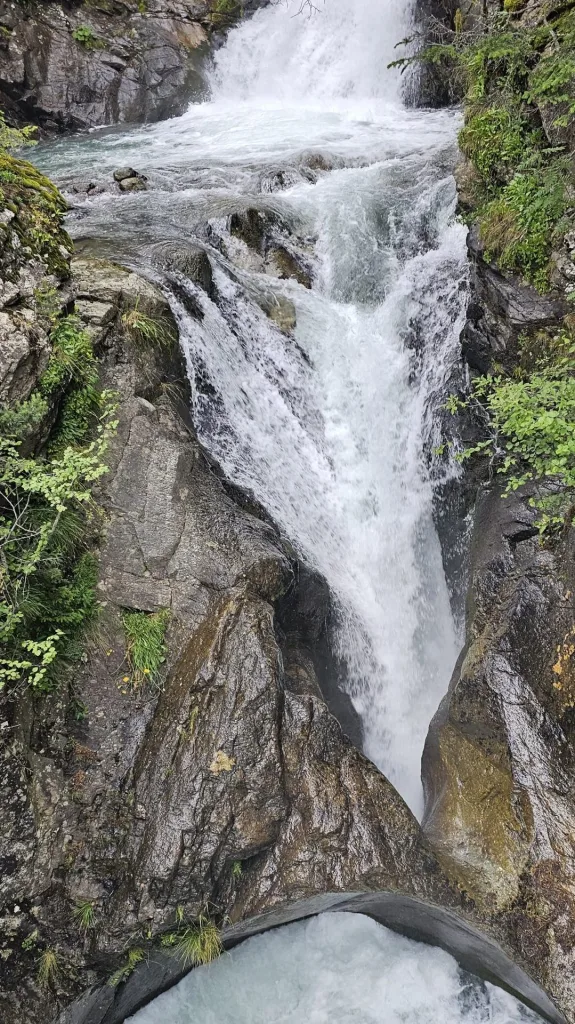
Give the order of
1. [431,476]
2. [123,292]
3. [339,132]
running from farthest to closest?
[339,132] → [431,476] → [123,292]

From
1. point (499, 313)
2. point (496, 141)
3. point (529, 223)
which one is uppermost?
point (496, 141)

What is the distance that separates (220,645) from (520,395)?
357 centimetres

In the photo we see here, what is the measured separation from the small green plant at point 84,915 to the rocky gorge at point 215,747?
0.02 m

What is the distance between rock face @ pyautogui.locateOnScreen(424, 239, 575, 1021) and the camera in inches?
177

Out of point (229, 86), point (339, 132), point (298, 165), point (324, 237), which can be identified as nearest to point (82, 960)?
point (324, 237)

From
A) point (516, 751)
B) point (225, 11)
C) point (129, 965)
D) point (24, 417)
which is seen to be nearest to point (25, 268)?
point (24, 417)

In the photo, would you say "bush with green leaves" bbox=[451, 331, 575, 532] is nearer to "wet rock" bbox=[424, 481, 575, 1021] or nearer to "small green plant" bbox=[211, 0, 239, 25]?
"wet rock" bbox=[424, 481, 575, 1021]

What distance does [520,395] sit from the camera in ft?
17.5

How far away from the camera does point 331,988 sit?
4805 millimetres

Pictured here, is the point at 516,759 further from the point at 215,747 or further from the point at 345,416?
the point at 345,416

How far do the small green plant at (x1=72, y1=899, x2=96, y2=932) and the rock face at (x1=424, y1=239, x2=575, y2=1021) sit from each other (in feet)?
9.40

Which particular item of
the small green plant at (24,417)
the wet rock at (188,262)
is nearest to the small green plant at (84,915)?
the small green plant at (24,417)

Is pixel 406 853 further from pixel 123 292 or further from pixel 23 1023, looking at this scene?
pixel 123 292

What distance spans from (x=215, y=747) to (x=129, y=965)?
5.12ft
